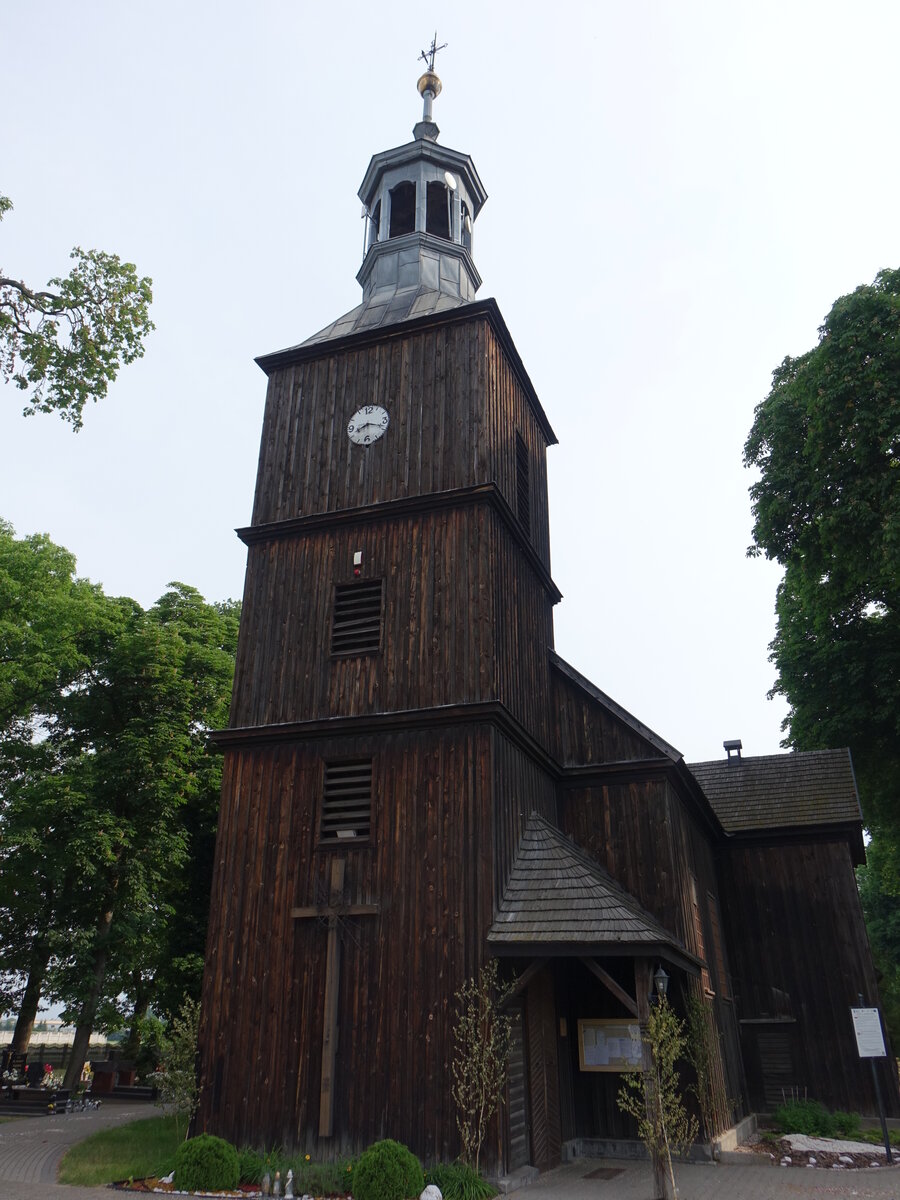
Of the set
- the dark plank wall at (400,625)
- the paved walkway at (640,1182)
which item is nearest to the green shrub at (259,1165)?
the paved walkway at (640,1182)

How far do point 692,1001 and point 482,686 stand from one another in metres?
6.13

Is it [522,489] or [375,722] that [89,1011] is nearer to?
[375,722]

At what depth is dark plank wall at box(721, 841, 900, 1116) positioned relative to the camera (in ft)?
64.1

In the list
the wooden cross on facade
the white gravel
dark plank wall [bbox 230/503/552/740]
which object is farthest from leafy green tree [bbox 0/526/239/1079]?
the white gravel

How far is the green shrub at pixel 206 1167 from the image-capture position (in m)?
11.6

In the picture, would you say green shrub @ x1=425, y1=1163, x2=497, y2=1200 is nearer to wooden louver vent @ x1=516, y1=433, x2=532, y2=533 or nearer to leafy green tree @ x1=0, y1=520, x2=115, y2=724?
wooden louver vent @ x1=516, y1=433, x2=532, y2=533

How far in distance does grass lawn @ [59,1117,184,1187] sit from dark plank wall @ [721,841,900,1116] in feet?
40.8

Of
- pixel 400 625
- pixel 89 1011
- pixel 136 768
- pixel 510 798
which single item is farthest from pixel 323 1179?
pixel 136 768

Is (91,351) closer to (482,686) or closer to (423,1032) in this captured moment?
(482,686)

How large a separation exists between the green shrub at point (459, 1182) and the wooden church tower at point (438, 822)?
0.48 metres

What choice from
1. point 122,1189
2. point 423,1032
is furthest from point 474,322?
point 122,1189

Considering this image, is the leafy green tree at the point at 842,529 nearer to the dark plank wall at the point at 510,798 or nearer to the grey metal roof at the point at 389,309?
the grey metal roof at the point at 389,309

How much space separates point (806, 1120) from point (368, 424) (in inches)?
595

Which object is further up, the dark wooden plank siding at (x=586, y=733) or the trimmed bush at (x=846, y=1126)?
the dark wooden plank siding at (x=586, y=733)
